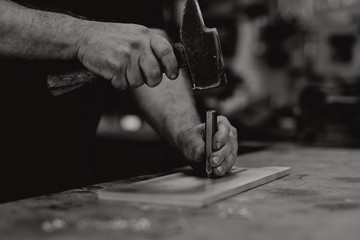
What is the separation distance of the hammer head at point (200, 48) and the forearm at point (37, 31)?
0.25 m

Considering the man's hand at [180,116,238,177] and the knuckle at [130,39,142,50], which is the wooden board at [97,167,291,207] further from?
the knuckle at [130,39,142,50]

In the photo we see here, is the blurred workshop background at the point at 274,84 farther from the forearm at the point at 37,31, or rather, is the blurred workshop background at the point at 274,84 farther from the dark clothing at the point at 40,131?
the forearm at the point at 37,31

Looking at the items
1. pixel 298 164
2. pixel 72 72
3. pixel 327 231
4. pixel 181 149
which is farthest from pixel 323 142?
pixel 327 231

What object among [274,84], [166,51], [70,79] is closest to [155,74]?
[166,51]

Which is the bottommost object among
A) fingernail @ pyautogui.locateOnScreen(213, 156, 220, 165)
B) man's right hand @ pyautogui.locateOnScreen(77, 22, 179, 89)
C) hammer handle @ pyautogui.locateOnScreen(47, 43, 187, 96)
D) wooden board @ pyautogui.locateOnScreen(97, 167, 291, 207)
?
wooden board @ pyautogui.locateOnScreen(97, 167, 291, 207)

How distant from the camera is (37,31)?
1.26 metres

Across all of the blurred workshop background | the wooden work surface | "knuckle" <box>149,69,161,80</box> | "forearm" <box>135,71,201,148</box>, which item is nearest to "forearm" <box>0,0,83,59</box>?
"knuckle" <box>149,69,161,80</box>

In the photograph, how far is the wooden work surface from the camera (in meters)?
0.80

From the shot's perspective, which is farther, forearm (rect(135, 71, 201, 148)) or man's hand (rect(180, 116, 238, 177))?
forearm (rect(135, 71, 201, 148))

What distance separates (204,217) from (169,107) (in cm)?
91

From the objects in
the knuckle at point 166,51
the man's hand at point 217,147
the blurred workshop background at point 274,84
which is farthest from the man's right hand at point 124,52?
the blurred workshop background at point 274,84

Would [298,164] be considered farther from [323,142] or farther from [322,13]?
[322,13]

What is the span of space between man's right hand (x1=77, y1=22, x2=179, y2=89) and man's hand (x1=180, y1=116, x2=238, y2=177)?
24 cm

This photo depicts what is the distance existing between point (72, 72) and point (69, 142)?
46cm
